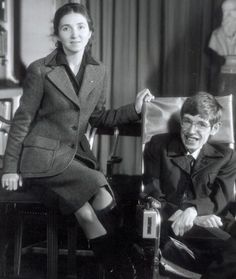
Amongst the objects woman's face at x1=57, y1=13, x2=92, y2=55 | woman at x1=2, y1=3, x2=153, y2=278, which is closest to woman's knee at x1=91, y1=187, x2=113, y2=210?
woman at x1=2, y1=3, x2=153, y2=278

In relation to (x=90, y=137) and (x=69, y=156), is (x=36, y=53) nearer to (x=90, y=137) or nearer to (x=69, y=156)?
(x=90, y=137)

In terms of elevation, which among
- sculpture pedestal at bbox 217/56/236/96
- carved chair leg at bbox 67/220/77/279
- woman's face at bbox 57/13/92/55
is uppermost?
woman's face at bbox 57/13/92/55

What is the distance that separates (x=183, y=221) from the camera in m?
1.86

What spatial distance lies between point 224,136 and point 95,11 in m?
1.35

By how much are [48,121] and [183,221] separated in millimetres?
775

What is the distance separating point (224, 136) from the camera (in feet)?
7.42

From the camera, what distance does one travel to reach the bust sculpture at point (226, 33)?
2.72 meters

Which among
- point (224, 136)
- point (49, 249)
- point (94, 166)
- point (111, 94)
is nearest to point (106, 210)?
point (94, 166)

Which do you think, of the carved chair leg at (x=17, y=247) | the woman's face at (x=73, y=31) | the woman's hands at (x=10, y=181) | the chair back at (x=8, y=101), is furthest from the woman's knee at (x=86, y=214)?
the chair back at (x=8, y=101)

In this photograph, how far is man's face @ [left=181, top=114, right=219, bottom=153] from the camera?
6.63 feet

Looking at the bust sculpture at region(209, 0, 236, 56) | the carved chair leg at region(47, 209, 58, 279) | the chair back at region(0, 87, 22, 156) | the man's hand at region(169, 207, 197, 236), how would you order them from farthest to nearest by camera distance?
the chair back at region(0, 87, 22, 156), the bust sculpture at region(209, 0, 236, 56), the carved chair leg at region(47, 209, 58, 279), the man's hand at region(169, 207, 197, 236)

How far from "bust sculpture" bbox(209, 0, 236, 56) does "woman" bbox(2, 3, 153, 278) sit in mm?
926

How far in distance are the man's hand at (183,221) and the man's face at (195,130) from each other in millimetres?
311

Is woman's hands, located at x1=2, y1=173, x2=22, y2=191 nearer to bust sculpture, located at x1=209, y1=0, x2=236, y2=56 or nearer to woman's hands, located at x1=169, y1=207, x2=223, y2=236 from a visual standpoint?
woman's hands, located at x1=169, y1=207, x2=223, y2=236
